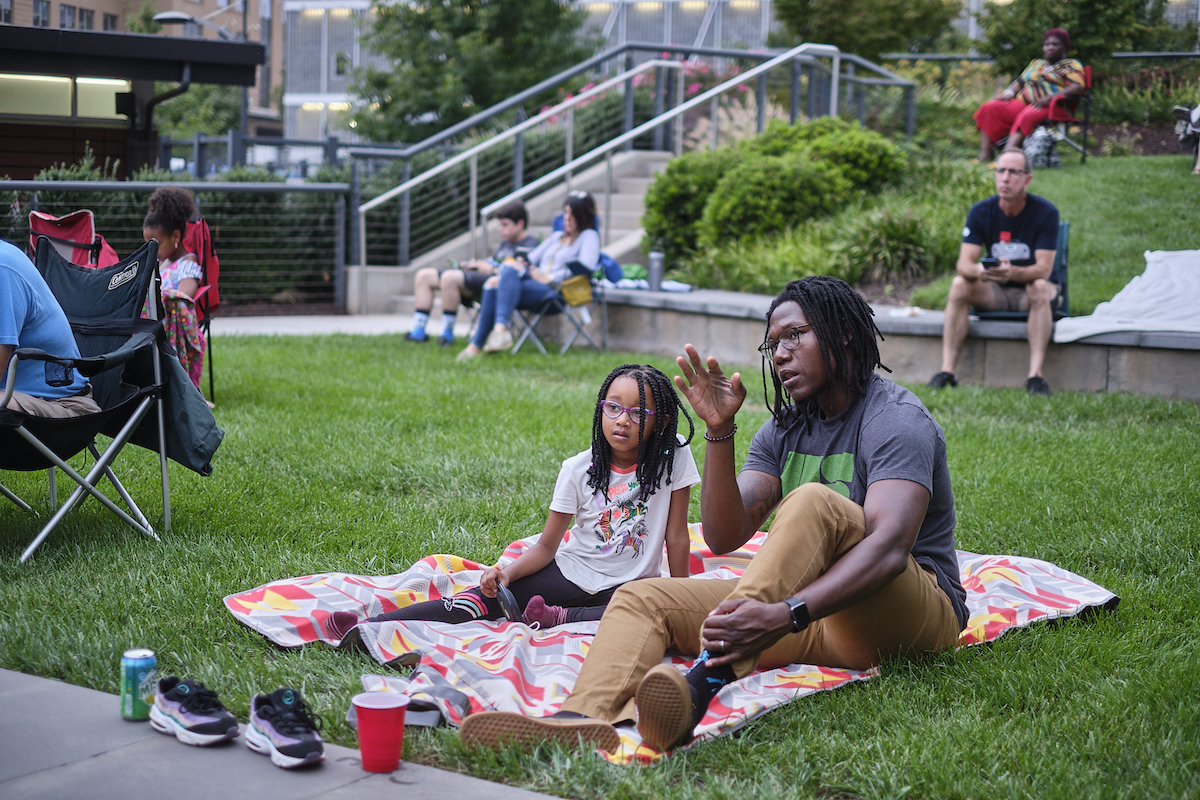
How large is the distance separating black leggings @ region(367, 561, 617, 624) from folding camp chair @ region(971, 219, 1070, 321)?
5007 millimetres

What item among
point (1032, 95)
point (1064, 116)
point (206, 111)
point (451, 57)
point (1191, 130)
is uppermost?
point (451, 57)

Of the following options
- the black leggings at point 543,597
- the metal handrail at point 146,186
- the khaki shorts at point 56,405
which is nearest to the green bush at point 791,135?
the metal handrail at point 146,186

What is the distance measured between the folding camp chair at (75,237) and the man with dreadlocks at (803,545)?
359 centimetres

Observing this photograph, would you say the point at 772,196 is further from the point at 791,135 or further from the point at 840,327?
the point at 840,327

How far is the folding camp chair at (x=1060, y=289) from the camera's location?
7.48m

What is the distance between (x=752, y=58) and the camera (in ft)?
48.4

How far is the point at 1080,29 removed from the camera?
47.2ft

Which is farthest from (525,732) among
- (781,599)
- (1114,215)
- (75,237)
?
(1114,215)

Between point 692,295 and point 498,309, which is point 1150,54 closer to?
point 692,295

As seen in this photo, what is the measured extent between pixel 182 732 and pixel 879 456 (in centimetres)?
180

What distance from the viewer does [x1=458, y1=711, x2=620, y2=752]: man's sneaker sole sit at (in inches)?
96.4

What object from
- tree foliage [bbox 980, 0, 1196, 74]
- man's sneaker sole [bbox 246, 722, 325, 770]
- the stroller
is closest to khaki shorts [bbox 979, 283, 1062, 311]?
the stroller

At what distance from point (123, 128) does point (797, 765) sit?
7116mm

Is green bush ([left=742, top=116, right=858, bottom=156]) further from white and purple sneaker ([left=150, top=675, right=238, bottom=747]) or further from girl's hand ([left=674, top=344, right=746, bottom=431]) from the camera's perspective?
white and purple sneaker ([left=150, top=675, right=238, bottom=747])
